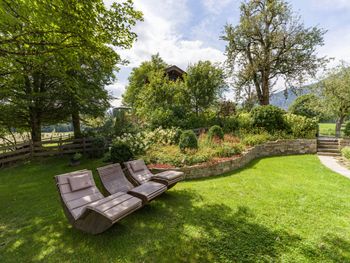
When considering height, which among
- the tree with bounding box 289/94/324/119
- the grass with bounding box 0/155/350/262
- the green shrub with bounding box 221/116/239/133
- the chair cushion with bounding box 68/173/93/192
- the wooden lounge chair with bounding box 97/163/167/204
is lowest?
the grass with bounding box 0/155/350/262

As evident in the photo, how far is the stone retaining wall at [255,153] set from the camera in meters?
5.77

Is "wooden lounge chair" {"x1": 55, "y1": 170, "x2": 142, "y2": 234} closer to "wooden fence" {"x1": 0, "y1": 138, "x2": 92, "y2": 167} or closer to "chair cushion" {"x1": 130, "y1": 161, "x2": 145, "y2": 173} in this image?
"chair cushion" {"x1": 130, "y1": 161, "x2": 145, "y2": 173}

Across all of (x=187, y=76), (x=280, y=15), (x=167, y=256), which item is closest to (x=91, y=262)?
(x=167, y=256)

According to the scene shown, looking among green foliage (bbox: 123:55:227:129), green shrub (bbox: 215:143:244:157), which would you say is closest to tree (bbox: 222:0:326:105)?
green foliage (bbox: 123:55:227:129)

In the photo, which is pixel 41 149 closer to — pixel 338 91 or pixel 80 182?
pixel 80 182

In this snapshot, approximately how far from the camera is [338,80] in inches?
561

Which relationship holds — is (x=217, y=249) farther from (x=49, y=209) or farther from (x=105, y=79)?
(x=105, y=79)

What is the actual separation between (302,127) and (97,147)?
38.9 ft

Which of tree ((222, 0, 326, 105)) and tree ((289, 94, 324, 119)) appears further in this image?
tree ((289, 94, 324, 119))

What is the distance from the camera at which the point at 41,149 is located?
9.55 m

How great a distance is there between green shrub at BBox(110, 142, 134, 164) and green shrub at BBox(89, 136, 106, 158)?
4095 mm

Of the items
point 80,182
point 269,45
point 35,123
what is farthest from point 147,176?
point 269,45

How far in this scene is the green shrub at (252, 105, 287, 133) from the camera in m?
9.89

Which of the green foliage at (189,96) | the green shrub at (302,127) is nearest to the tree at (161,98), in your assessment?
the green foliage at (189,96)
